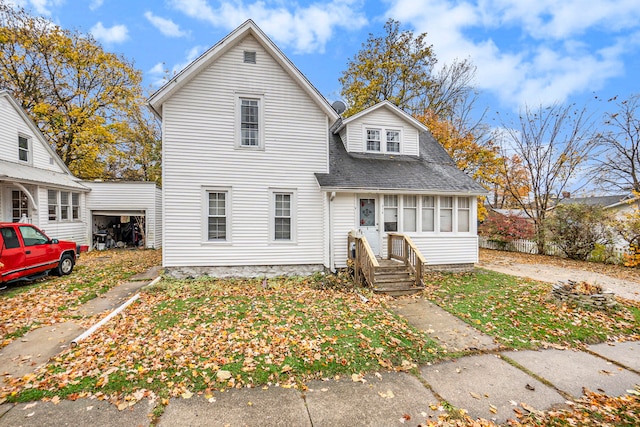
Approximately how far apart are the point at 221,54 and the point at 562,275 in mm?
15085

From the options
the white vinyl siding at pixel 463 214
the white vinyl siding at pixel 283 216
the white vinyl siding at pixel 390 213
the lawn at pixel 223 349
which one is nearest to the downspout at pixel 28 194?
the lawn at pixel 223 349

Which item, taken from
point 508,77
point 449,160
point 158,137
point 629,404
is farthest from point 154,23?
point 629,404

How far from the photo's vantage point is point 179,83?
9.04 m

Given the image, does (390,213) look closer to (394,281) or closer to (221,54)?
(394,281)

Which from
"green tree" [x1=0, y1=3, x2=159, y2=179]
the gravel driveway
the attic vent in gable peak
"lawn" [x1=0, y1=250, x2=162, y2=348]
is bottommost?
the gravel driveway

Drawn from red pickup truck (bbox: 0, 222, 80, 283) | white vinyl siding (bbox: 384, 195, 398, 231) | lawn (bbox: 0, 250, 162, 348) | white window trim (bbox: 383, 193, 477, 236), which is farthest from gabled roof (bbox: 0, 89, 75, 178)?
white window trim (bbox: 383, 193, 477, 236)

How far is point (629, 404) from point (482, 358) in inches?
66.1

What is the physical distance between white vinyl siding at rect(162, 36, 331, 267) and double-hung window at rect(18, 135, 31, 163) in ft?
38.5

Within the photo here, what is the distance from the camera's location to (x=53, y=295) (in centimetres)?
750

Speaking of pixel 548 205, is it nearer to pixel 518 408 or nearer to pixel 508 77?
pixel 508 77

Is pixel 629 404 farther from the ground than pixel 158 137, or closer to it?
closer to it

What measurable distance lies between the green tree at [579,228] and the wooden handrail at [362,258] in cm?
1219

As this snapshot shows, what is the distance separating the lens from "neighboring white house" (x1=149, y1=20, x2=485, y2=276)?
9305mm

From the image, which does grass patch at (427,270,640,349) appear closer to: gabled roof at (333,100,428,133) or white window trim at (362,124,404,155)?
white window trim at (362,124,404,155)
